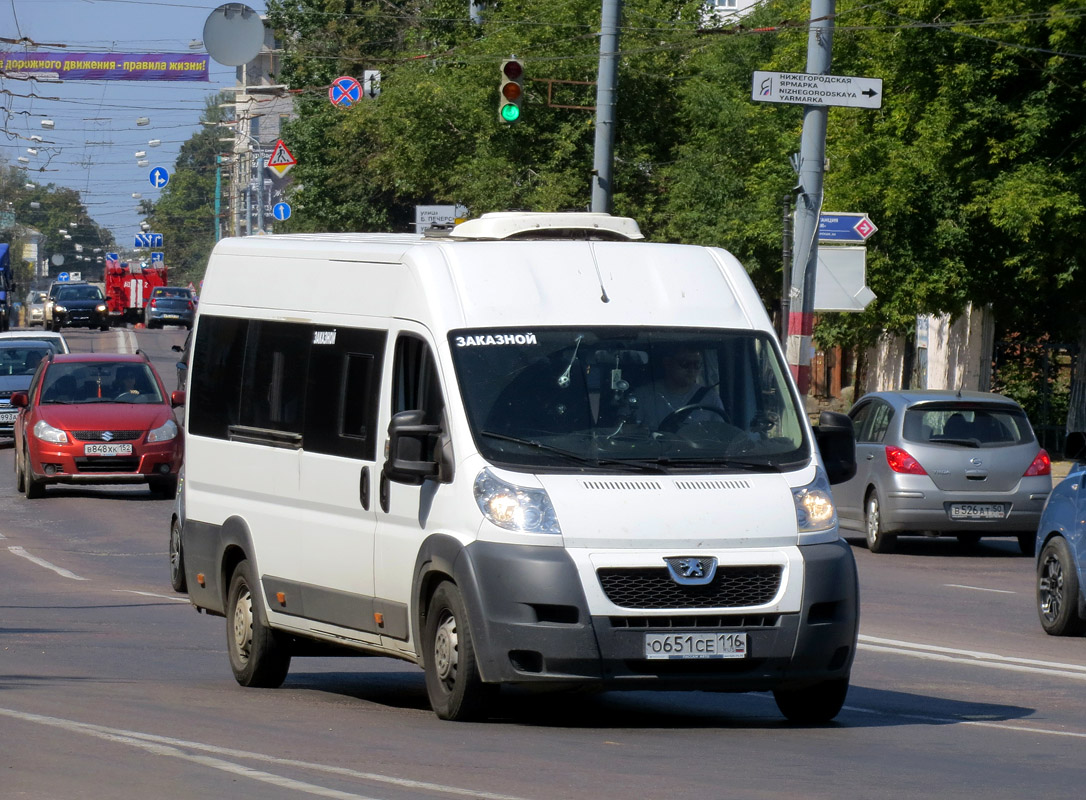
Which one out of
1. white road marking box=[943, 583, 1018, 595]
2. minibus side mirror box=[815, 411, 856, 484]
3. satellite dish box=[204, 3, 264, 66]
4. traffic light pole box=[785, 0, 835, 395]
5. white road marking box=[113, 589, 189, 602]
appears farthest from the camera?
satellite dish box=[204, 3, 264, 66]

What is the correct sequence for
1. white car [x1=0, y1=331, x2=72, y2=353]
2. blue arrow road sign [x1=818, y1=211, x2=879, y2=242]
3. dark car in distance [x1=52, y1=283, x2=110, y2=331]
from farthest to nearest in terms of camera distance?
dark car in distance [x1=52, y1=283, x2=110, y2=331]
white car [x1=0, y1=331, x2=72, y2=353]
blue arrow road sign [x1=818, y1=211, x2=879, y2=242]

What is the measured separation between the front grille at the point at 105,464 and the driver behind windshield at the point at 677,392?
53.3 ft

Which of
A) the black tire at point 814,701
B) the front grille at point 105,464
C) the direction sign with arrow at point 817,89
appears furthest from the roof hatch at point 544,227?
the front grille at point 105,464

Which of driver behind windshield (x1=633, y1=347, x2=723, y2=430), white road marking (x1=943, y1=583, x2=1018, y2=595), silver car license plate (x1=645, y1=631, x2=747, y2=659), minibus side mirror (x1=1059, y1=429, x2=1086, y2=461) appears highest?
driver behind windshield (x1=633, y1=347, x2=723, y2=430)

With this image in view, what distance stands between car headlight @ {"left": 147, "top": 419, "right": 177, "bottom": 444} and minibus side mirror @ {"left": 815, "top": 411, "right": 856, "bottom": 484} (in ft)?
53.3

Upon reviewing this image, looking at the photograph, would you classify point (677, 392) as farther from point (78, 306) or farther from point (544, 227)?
point (78, 306)

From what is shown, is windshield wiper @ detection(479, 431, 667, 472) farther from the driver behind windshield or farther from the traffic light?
the traffic light

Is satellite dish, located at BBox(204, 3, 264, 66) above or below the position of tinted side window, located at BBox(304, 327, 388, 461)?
above

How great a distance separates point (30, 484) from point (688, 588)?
A: 18.0 meters

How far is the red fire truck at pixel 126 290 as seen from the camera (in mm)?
80438

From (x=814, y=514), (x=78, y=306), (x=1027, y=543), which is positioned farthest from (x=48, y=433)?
(x=78, y=306)

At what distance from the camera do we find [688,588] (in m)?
8.35

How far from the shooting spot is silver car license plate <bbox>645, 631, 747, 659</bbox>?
830 cm

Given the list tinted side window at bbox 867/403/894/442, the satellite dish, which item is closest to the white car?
the satellite dish
